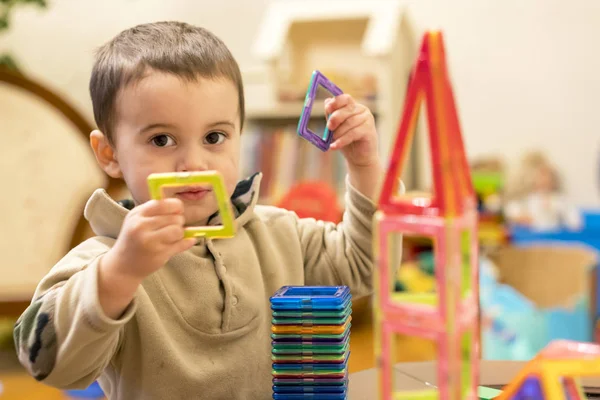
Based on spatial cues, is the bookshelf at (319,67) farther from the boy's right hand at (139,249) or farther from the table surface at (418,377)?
the boy's right hand at (139,249)

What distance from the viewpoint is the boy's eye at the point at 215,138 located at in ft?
2.37

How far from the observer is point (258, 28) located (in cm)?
286

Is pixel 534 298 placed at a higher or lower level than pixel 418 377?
lower

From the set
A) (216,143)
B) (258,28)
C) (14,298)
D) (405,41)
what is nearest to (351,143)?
(216,143)

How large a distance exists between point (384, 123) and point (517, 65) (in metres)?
0.62

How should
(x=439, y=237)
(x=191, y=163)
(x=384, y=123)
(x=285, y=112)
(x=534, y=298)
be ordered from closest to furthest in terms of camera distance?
(x=439, y=237)
(x=191, y=163)
(x=534, y=298)
(x=384, y=123)
(x=285, y=112)

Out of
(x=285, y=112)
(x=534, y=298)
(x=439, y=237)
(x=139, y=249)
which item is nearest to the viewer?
(x=439, y=237)

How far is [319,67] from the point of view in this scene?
2678mm

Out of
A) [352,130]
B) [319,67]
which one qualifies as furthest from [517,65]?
[352,130]

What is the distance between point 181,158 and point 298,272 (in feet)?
0.86

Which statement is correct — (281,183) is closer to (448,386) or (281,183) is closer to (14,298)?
(14,298)

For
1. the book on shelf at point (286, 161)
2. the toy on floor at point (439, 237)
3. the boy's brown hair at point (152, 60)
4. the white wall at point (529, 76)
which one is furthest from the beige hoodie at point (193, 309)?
the white wall at point (529, 76)

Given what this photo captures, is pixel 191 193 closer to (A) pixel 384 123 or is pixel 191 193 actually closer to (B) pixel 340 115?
(B) pixel 340 115

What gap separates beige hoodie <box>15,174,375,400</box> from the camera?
1.93 ft
